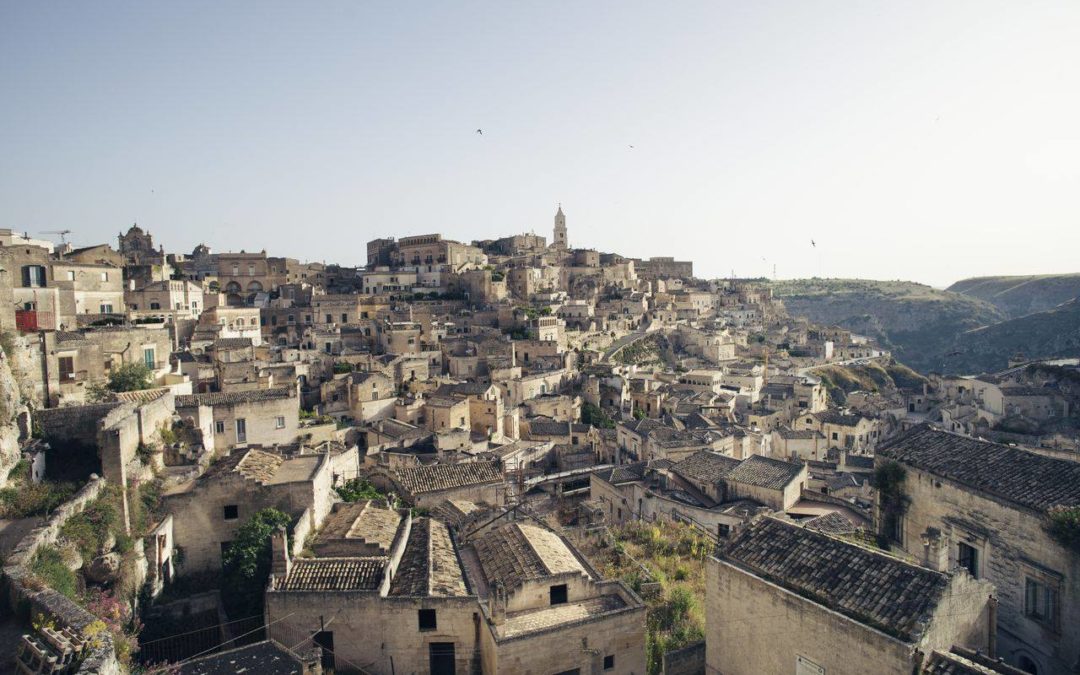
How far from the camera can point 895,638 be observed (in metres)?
8.39

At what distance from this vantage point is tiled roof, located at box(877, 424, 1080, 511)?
11359mm

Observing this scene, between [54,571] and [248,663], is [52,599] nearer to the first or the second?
[54,571]

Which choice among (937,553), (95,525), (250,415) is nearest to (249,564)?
(95,525)

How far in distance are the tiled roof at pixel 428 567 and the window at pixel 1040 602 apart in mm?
9897

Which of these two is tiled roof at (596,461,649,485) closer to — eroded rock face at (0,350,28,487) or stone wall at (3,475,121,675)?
stone wall at (3,475,121,675)

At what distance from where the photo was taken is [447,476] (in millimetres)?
20594

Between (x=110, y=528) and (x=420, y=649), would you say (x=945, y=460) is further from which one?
(x=110, y=528)

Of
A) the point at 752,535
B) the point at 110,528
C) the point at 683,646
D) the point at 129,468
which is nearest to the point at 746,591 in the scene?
the point at 752,535

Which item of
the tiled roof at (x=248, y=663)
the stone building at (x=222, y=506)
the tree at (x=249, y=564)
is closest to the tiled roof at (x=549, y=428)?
the stone building at (x=222, y=506)

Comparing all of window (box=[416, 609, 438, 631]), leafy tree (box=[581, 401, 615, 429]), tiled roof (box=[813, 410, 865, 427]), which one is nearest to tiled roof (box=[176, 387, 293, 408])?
window (box=[416, 609, 438, 631])

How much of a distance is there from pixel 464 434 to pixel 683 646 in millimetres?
17305

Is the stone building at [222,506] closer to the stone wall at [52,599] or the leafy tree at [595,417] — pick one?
the stone wall at [52,599]

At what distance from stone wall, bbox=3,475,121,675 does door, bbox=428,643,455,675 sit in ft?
17.8

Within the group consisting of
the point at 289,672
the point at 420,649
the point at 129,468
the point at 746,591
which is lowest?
the point at 420,649
